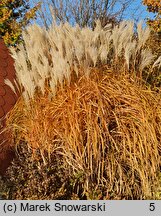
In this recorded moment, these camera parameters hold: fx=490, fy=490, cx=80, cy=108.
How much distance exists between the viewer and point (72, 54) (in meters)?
4.36

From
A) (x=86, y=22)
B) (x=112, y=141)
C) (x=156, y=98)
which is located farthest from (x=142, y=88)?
(x=86, y=22)

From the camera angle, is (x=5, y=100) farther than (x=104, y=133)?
Yes

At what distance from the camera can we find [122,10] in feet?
51.4

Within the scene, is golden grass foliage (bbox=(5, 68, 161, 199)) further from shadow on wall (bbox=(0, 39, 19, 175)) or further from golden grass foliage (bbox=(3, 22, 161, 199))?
shadow on wall (bbox=(0, 39, 19, 175))

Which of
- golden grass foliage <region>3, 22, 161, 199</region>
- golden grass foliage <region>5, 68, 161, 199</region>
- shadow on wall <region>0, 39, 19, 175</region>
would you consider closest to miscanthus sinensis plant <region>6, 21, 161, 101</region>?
golden grass foliage <region>3, 22, 161, 199</region>

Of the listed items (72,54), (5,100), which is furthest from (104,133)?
(5,100)

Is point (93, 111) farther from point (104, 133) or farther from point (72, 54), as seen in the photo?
point (72, 54)

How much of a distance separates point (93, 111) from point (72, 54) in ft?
1.89

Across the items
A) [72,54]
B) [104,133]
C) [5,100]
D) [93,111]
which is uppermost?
[72,54]

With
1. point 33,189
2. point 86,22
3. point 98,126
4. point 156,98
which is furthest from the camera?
point 86,22

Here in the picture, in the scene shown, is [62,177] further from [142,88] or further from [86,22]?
[86,22]

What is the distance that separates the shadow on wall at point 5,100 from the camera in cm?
456

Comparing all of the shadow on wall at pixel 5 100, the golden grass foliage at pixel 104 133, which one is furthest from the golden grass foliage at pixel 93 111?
the shadow on wall at pixel 5 100

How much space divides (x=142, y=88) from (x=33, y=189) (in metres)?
1.44
